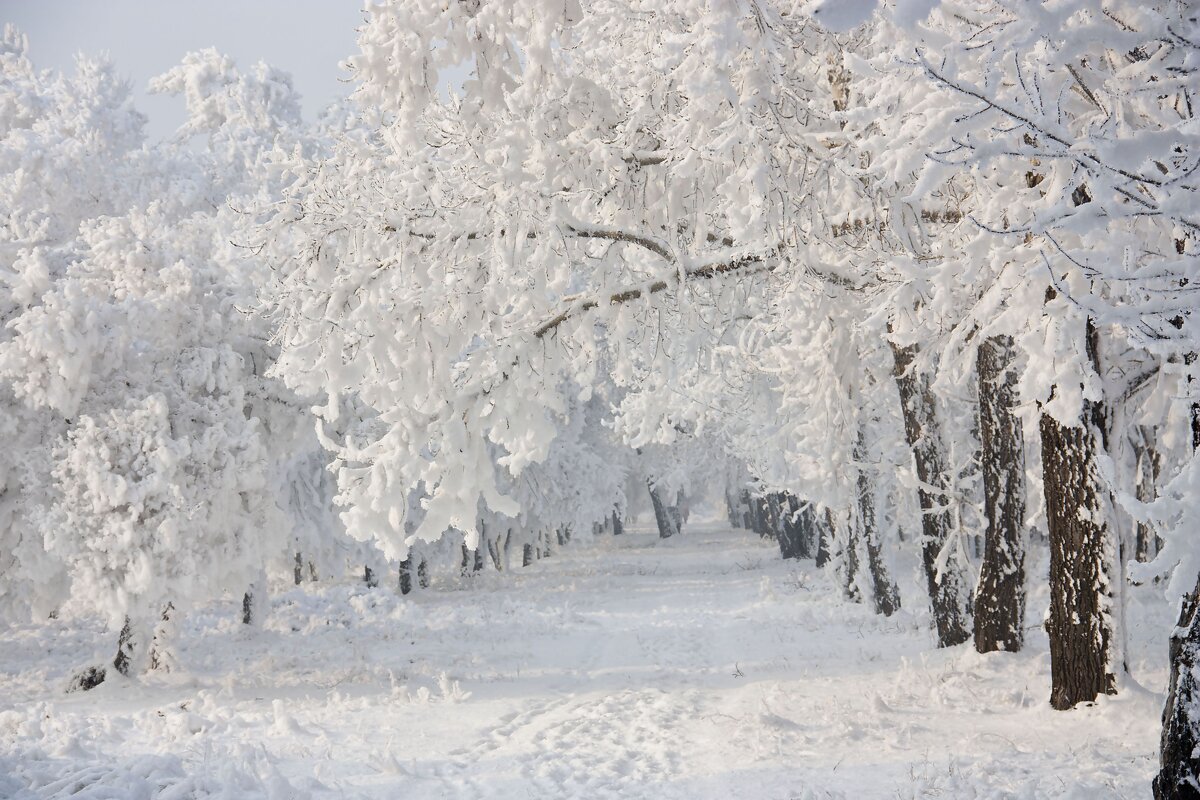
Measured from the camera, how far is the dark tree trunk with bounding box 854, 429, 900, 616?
55.9ft

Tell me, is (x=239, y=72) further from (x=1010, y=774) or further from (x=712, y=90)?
(x=1010, y=774)

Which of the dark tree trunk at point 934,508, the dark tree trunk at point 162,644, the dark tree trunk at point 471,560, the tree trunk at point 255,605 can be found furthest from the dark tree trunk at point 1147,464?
the dark tree trunk at point 471,560

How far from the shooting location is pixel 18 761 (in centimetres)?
651

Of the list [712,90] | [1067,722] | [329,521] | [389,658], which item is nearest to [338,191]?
[712,90]

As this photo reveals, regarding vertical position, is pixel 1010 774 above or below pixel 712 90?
below

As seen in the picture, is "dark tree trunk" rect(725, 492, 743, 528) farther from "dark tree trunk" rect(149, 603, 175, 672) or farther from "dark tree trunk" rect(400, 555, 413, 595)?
"dark tree trunk" rect(149, 603, 175, 672)

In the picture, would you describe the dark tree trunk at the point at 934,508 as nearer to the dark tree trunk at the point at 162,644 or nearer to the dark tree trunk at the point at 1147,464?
the dark tree trunk at the point at 1147,464

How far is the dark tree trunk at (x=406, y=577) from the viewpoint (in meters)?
26.7

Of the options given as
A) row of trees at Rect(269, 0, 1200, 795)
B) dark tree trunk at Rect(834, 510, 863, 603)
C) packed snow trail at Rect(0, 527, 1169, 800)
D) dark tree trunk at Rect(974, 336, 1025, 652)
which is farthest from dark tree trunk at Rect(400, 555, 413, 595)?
dark tree trunk at Rect(974, 336, 1025, 652)

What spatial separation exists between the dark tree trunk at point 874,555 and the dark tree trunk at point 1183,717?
41.3 feet

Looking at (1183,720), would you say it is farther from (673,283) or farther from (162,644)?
(162,644)

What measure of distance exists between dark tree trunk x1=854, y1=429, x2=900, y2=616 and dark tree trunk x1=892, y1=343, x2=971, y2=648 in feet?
17.0

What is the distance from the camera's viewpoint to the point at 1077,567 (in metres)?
7.05

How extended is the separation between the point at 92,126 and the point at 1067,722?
3494 cm
